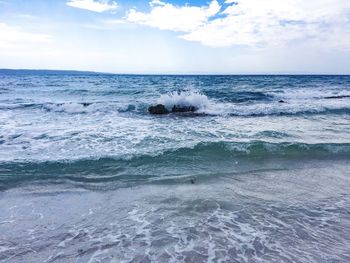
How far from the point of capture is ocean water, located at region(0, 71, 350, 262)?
176 inches

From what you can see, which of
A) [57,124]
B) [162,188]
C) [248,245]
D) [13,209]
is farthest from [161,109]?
[248,245]

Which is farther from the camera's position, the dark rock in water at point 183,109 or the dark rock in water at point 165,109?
the dark rock in water at point 183,109

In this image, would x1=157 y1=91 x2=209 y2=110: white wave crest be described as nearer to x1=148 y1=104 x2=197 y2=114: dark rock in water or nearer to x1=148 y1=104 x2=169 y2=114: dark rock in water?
x1=148 y1=104 x2=197 y2=114: dark rock in water

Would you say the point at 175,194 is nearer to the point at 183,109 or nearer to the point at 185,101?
the point at 183,109

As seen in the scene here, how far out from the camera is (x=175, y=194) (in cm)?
646

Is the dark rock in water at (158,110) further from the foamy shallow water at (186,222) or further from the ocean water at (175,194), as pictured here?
the foamy shallow water at (186,222)

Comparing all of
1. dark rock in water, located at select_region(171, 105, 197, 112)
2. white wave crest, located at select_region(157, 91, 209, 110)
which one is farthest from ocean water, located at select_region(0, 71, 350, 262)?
white wave crest, located at select_region(157, 91, 209, 110)

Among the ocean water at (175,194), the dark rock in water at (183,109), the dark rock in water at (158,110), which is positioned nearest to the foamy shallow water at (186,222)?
the ocean water at (175,194)

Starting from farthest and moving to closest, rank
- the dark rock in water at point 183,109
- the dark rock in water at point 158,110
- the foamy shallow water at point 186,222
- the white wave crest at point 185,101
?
1. the white wave crest at point 185,101
2. the dark rock in water at point 183,109
3. the dark rock in water at point 158,110
4. the foamy shallow water at point 186,222

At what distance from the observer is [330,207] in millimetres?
5781

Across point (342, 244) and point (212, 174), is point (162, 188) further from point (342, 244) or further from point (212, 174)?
→ point (342, 244)

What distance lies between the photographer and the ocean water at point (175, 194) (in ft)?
14.7

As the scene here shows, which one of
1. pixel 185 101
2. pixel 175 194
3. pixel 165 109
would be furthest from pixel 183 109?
pixel 175 194

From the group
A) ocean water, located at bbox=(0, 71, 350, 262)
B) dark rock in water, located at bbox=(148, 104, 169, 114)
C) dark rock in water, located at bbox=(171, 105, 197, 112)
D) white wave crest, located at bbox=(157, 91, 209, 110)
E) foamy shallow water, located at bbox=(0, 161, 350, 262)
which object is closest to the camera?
foamy shallow water, located at bbox=(0, 161, 350, 262)
